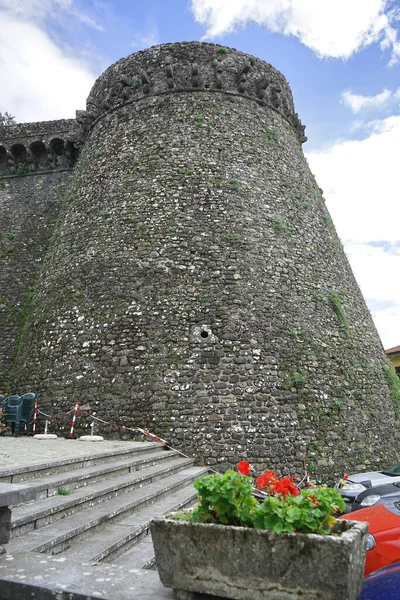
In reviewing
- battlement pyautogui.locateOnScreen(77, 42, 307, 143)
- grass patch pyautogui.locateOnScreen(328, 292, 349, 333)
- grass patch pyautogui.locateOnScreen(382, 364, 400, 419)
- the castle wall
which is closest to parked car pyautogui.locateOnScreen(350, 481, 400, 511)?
grass patch pyautogui.locateOnScreen(328, 292, 349, 333)

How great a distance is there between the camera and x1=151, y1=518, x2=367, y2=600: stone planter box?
2.37 meters

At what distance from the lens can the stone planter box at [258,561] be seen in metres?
2.37

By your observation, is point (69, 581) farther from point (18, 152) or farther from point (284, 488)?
point (18, 152)

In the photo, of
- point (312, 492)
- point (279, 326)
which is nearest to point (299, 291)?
point (279, 326)

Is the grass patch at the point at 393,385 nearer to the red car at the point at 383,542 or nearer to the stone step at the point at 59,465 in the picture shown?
the stone step at the point at 59,465

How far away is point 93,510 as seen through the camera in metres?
4.79

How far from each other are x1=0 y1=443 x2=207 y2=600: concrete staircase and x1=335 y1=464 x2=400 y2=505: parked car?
298 centimetres

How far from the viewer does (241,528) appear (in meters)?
2.58

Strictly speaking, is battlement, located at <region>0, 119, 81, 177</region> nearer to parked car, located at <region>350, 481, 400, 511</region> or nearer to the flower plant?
parked car, located at <region>350, 481, 400, 511</region>

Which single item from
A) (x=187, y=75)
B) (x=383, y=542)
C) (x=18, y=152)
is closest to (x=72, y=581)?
(x=383, y=542)

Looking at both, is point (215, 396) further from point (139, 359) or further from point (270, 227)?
point (270, 227)

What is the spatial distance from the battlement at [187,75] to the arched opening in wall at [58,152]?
3.35 m

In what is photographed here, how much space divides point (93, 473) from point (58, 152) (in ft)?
52.0

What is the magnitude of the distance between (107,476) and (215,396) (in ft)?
13.6
